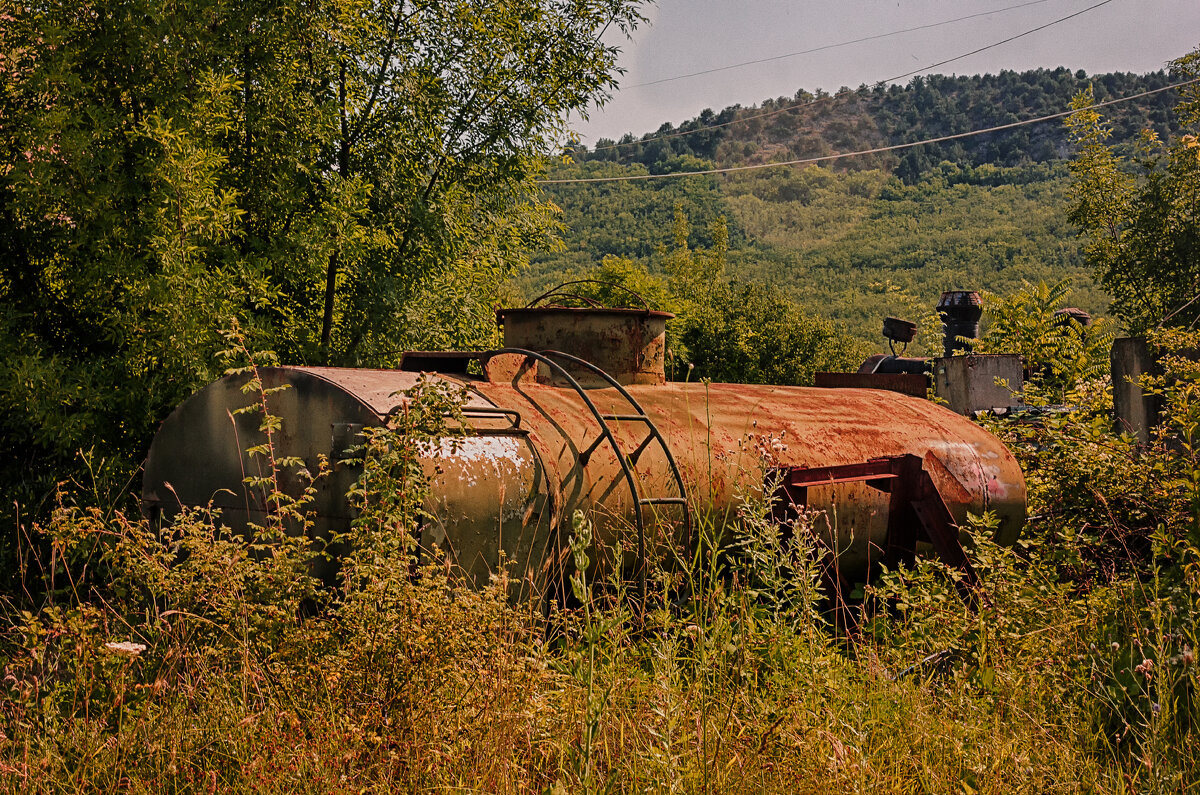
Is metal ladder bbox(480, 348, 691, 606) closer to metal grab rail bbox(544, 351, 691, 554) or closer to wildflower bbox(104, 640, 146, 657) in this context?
metal grab rail bbox(544, 351, 691, 554)

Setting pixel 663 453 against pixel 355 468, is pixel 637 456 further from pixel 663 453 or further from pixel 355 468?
pixel 355 468

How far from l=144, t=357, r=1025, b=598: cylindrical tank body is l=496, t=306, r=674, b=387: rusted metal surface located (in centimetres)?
26

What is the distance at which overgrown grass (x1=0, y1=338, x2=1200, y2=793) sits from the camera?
3.07 meters

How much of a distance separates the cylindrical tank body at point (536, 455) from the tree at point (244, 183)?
2.25 metres

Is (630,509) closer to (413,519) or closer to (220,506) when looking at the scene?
(413,519)

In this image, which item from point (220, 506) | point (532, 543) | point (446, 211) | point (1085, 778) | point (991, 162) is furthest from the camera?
point (991, 162)

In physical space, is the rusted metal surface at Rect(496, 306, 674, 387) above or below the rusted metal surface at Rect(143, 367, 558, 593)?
above

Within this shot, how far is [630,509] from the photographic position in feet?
16.0

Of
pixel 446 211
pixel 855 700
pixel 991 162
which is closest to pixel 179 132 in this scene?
pixel 446 211

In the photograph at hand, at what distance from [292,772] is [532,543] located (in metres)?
1.71

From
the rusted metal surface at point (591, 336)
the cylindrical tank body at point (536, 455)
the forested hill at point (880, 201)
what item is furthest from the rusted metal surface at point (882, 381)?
the forested hill at point (880, 201)

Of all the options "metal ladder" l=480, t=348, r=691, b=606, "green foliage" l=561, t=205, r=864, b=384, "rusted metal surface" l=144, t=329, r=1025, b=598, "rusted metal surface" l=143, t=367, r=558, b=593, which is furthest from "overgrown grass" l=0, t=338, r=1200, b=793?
"green foliage" l=561, t=205, r=864, b=384

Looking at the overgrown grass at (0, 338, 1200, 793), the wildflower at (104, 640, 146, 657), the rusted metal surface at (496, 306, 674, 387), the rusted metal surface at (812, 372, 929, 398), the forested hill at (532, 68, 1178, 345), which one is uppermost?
the forested hill at (532, 68, 1178, 345)

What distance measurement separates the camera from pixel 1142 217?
20.5 meters
